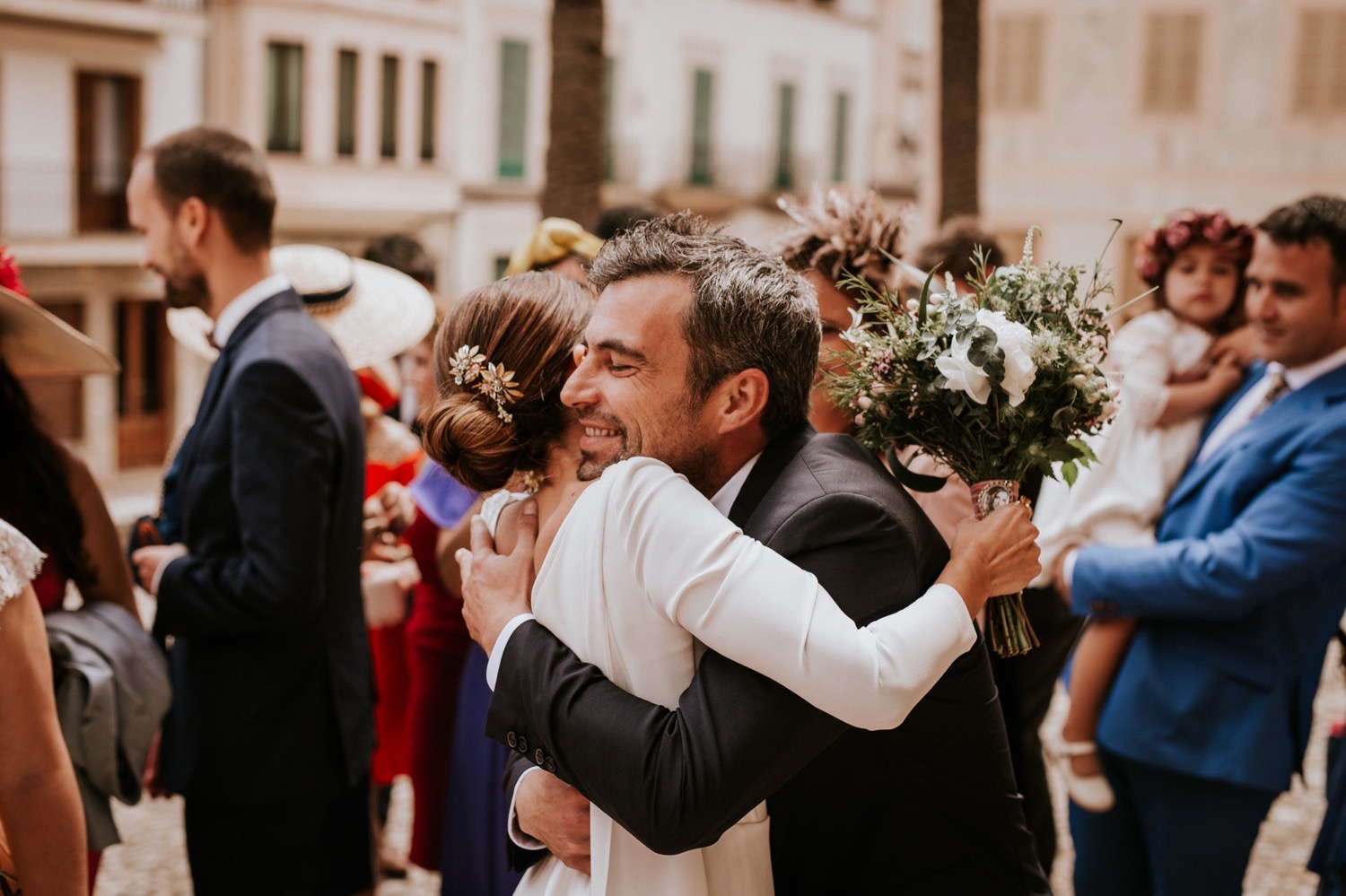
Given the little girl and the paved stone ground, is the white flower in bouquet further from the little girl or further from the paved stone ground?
the paved stone ground

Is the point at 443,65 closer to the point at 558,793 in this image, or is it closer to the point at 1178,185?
the point at 1178,185

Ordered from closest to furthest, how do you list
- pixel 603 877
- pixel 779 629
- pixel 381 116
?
pixel 779 629, pixel 603 877, pixel 381 116

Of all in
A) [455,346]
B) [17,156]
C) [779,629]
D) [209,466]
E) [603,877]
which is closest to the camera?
[779,629]

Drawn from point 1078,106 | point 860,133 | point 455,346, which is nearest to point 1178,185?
point 1078,106

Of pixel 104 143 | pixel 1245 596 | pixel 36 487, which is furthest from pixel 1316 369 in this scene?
pixel 104 143

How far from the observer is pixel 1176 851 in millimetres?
3666

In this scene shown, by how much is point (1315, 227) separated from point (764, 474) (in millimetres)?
2312

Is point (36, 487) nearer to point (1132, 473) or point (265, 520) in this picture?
point (265, 520)

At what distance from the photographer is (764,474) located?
7.38ft

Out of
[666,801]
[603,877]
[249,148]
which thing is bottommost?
[603,877]

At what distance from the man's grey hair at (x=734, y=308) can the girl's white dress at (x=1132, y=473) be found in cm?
228

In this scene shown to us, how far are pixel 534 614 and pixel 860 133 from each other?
1123 inches

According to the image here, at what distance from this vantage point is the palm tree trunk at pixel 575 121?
27.8ft

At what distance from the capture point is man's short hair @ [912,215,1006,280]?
4914mm
